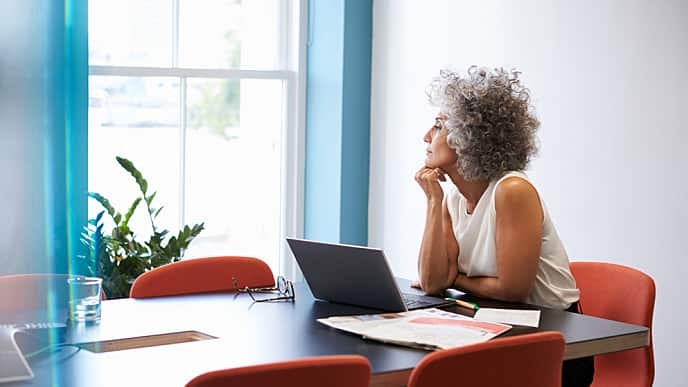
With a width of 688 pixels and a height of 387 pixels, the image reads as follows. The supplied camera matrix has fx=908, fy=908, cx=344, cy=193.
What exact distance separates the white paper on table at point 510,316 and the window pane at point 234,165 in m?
2.65

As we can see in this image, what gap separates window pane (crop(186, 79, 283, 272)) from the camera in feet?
15.2

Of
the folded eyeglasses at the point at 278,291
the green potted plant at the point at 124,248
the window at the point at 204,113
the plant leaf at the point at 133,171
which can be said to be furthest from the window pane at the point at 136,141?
the folded eyeglasses at the point at 278,291

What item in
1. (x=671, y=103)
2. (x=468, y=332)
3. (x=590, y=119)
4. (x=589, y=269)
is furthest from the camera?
(x=590, y=119)

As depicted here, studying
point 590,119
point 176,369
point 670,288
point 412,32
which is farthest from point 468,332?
point 412,32

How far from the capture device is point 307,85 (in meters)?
4.93

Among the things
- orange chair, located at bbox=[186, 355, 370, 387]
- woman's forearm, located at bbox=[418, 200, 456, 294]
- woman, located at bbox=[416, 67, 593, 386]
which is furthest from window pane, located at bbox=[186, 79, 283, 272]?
orange chair, located at bbox=[186, 355, 370, 387]

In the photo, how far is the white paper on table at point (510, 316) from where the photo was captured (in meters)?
2.12

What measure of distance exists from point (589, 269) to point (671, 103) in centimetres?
91

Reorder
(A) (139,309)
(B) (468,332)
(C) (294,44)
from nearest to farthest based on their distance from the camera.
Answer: (B) (468,332)
(A) (139,309)
(C) (294,44)

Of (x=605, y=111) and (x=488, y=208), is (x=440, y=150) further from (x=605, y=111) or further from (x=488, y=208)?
(x=605, y=111)

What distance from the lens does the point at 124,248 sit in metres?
3.97

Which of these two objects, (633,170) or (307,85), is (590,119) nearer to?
(633,170)

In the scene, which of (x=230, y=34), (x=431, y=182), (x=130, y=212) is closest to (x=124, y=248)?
(x=130, y=212)

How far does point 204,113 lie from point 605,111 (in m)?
2.05
